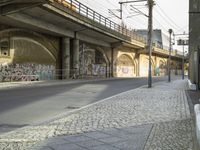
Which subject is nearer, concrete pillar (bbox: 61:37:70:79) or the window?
the window

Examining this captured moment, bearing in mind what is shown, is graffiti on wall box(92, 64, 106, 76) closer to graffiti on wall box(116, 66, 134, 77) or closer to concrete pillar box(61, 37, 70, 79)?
graffiti on wall box(116, 66, 134, 77)

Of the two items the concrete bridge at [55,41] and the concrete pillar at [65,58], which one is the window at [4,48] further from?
the concrete pillar at [65,58]

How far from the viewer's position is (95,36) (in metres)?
51.1

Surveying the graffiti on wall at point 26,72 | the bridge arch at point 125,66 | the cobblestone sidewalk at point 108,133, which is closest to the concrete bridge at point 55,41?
the graffiti on wall at point 26,72

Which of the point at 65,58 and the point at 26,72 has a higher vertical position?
the point at 65,58

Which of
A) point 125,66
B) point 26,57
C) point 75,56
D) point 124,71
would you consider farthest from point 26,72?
point 125,66

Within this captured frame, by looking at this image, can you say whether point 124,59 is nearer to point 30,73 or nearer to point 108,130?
point 30,73

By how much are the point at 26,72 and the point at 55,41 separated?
24.2ft

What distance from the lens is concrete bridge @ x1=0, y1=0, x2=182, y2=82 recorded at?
3209cm

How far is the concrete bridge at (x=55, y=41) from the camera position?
32094 millimetres

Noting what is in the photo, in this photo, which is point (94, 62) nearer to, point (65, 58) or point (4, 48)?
point (65, 58)

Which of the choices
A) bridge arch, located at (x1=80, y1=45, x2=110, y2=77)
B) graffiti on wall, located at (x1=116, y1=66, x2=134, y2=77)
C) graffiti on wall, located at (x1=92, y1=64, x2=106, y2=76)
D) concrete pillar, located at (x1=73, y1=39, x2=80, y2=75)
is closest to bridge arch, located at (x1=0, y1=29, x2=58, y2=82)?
concrete pillar, located at (x1=73, y1=39, x2=80, y2=75)

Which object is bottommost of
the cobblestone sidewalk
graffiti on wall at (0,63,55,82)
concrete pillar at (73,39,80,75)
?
the cobblestone sidewalk

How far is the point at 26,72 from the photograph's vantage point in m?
37.6
